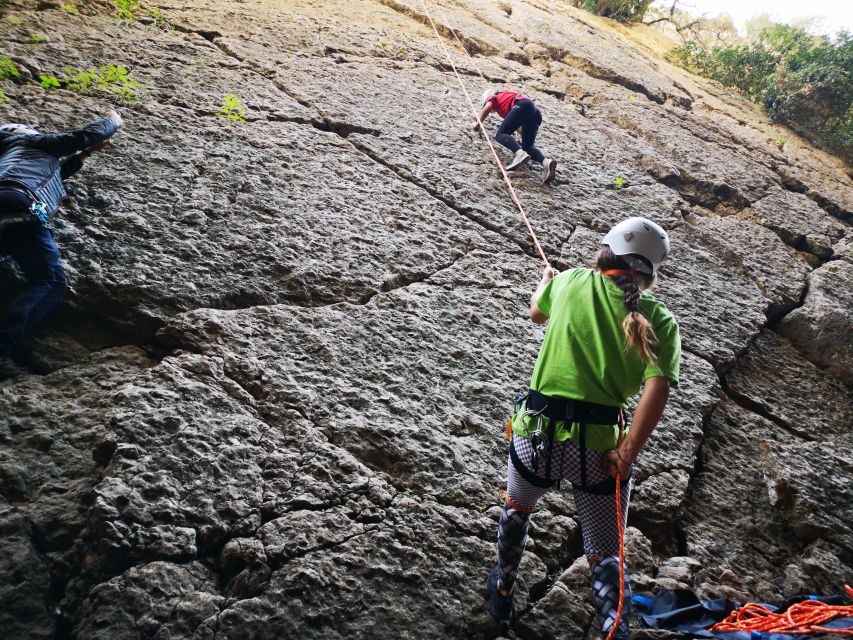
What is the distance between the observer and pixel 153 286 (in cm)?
293

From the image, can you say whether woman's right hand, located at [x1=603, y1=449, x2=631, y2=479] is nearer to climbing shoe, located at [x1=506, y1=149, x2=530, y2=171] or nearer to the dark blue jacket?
the dark blue jacket

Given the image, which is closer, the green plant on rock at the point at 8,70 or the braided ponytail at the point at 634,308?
the braided ponytail at the point at 634,308

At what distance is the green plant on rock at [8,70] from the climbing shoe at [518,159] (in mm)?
4236

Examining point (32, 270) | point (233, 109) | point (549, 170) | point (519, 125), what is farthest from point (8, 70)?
point (549, 170)

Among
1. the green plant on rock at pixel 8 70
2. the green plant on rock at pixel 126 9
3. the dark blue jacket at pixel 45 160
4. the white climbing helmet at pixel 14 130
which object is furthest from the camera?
the green plant on rock at pixel 126 9

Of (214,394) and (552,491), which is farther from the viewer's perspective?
(552,491)

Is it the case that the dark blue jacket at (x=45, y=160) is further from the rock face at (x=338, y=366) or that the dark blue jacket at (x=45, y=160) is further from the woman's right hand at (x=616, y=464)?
the woman's right hand at (x=616, y=464)

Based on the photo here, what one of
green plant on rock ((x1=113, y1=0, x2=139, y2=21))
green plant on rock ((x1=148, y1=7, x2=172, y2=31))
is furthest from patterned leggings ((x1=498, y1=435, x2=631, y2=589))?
green plant on rock ((x1=113, y1=0, x2=139, y2=21))

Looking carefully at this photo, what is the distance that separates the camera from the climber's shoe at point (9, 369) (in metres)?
2.42

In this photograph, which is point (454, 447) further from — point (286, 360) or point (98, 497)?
point (98, 497)

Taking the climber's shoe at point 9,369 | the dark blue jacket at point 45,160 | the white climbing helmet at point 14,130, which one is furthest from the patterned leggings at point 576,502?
the white climbing helmet at point 14,130

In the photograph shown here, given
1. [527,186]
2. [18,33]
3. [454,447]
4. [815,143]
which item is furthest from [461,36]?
[454,447]

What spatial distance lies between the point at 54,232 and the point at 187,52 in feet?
9.87

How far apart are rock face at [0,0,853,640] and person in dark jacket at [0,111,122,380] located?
0.45 ft
